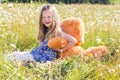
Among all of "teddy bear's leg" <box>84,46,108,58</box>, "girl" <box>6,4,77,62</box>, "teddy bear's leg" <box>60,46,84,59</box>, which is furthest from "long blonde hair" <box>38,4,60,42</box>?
"teddy bear's leg" <box>84,46,108,58</box>

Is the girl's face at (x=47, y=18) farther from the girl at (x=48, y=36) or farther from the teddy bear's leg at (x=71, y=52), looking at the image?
the teddy bear's leg at (x=71, y=52)

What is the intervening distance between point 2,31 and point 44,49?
124cm

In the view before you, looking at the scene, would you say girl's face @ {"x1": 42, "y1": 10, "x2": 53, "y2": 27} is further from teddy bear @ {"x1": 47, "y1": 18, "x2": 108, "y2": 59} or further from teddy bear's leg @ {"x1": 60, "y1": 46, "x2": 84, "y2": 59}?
teddy bear's leg @ {"x1": 60, "y1": 46, "x2": 84, "y2": 59}

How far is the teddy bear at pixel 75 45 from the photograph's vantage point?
4785mm

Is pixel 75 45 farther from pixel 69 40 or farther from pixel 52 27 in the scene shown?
pixel 52 27

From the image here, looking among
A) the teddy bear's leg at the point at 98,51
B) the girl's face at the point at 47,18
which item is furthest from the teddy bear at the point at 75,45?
the girl's face at the point at 47,18

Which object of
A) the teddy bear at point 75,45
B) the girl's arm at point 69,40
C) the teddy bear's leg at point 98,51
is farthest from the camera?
the girl's arm at point 69,40

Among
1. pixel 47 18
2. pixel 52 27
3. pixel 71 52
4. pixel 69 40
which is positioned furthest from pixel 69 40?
pixel 47 18

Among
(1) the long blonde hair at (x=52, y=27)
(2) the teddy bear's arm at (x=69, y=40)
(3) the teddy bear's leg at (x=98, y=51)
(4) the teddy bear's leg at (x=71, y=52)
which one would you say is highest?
(1) the long blonde hair at (x=52, y=27)

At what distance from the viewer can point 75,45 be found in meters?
5.04

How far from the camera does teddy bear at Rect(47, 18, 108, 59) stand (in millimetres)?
4785

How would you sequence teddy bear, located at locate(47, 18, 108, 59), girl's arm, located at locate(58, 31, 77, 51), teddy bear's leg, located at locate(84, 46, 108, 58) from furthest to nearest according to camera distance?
girl's arm, located at locate(58, 31, 77, 51) < teddy bear, located at locate(47, 18, 108, 59) < teddy bear's leg, located at locate(84, 46, 108, 58)

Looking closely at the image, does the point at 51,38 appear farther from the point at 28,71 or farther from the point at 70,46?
the point at 28,71

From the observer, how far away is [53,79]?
331 centimetres
